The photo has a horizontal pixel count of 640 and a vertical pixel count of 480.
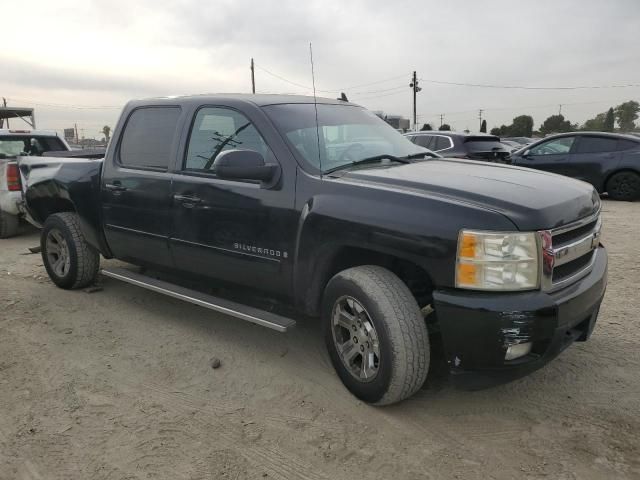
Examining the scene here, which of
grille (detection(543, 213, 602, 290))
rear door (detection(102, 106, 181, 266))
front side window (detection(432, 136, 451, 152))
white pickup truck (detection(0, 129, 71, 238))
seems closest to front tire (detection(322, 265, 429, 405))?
grille (detection(543, 213, 602, 290))

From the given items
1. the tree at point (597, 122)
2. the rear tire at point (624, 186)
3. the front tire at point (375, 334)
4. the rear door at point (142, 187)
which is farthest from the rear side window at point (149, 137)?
the tree at point (597, 122)

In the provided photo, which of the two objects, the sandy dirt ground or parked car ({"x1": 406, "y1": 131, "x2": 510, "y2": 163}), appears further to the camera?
parked car ({"x1": 406, "y1": 131, "x2": 510, "y2": 163})

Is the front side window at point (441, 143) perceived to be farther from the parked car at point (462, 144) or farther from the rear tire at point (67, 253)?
the rear tire at point (67, 253)

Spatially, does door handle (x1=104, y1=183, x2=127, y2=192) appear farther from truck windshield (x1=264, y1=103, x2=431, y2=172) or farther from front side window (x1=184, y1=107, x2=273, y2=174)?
truck windshield (x1=264, y1=103, x2=431, y2=172)

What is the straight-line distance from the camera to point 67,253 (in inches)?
205

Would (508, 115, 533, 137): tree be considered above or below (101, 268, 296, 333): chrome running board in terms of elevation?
above

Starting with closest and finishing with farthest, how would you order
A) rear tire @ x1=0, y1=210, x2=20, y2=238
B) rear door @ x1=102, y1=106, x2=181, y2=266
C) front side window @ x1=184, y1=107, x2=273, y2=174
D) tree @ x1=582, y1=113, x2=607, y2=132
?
front side window @ x1=184, y1=107, x2=273, y2=174 < rear door @ x1=102, y1=106, x2=181, y2=266 < rear tire @ x1=0, y1=210, x2=20, y2=238 < tree @ x1=582, y1=113, x2=607, y2=132

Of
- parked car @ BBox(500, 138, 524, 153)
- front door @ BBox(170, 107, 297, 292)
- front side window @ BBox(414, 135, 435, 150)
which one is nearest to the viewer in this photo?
front door @ BBox(170, 107, 297, 292)

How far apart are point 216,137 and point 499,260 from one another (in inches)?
89.5

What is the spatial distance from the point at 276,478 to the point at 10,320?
10.5 ft

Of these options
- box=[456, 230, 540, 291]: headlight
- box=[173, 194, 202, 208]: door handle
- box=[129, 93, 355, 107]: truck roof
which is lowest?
box=[456, 230, 540, 291]: headlight

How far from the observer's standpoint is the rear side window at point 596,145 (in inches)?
423

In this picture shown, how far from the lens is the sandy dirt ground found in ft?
8.39

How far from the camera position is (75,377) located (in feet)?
11.4
